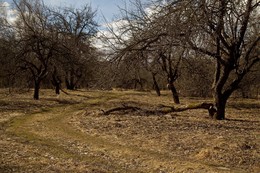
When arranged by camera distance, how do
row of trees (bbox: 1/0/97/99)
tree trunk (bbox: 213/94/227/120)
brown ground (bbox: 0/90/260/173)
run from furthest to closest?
row of trees (bbox: 1/0/97/99)
tree trunk (bbox: 213/94/227/120)
brown ground (bbox: 0/90/260/173)

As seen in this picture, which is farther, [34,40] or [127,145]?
[34,40]

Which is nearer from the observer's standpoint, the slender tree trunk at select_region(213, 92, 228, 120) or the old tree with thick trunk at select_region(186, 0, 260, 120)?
the old tree with thick trunk at select_region(186, 0, 260, 120)

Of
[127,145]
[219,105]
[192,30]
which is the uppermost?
[192,30]

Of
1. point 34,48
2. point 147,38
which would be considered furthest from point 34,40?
point 147,38

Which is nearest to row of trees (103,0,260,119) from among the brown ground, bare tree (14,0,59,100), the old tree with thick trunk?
the old tree with thick trunk

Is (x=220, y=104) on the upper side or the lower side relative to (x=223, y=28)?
lower

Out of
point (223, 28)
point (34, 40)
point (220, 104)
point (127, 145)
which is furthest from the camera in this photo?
point (34, 40)

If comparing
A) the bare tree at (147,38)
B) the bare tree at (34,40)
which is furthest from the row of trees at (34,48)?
the bare tree at (147,38)

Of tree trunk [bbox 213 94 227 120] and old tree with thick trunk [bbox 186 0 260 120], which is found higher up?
old tree with thick trunk [bbox 186 0 260 120]

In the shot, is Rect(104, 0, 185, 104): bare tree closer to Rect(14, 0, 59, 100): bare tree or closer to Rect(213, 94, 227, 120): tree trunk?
Rect(213, 94, 227, 120): tree trunk

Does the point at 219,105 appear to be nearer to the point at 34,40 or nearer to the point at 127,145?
the point at 127,145

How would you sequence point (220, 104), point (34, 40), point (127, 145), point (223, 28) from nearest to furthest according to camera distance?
point (127, 145) → point (223, 28) → point (220, 104) → point (34, 40)

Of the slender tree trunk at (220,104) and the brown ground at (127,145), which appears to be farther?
the slender tree trunk at (220,104)

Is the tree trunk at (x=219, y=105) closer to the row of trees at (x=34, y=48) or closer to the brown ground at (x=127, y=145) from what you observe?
the brown ground at (x=127, y=145)
